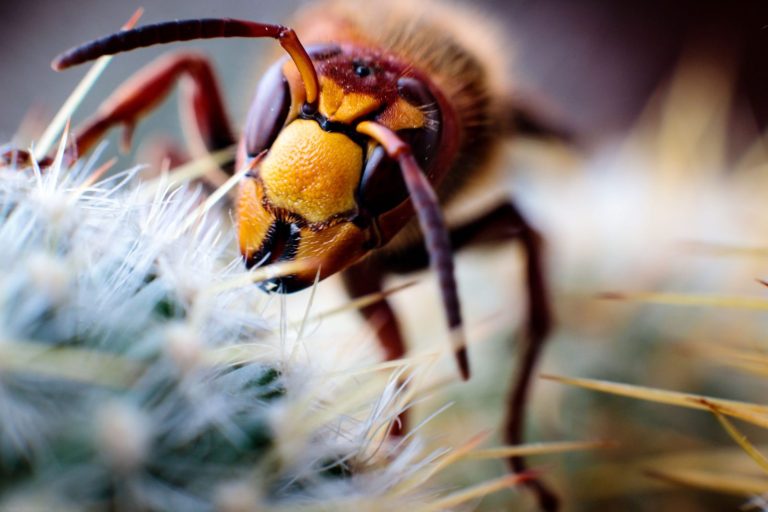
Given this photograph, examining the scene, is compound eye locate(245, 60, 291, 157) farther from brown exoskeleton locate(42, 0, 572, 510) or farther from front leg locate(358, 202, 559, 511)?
front leg locate(358, 202, 559, 511)

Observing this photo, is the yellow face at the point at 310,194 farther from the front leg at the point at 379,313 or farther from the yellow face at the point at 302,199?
the front leg at the point at 379,313

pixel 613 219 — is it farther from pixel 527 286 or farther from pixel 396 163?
pixel 396 163

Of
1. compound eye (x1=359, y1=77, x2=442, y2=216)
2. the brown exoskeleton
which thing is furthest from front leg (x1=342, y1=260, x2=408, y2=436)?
compound eye (x1=359, y1=77, x2=442, y2=216)

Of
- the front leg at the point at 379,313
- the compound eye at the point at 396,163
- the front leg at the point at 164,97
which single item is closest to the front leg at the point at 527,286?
the front leg at the point at 379,313

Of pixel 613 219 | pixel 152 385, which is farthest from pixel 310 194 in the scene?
pixel 613 219

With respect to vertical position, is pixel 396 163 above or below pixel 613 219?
above

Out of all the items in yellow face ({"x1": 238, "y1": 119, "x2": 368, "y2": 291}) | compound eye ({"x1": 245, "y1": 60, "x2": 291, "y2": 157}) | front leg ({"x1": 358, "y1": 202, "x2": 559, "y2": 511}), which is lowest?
front leg ({"x1": 358, "y1": 202, "x2": 559, "y2": 511})

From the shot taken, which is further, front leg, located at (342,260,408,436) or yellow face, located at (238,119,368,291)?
front leg, located at (342,260,408,436)
